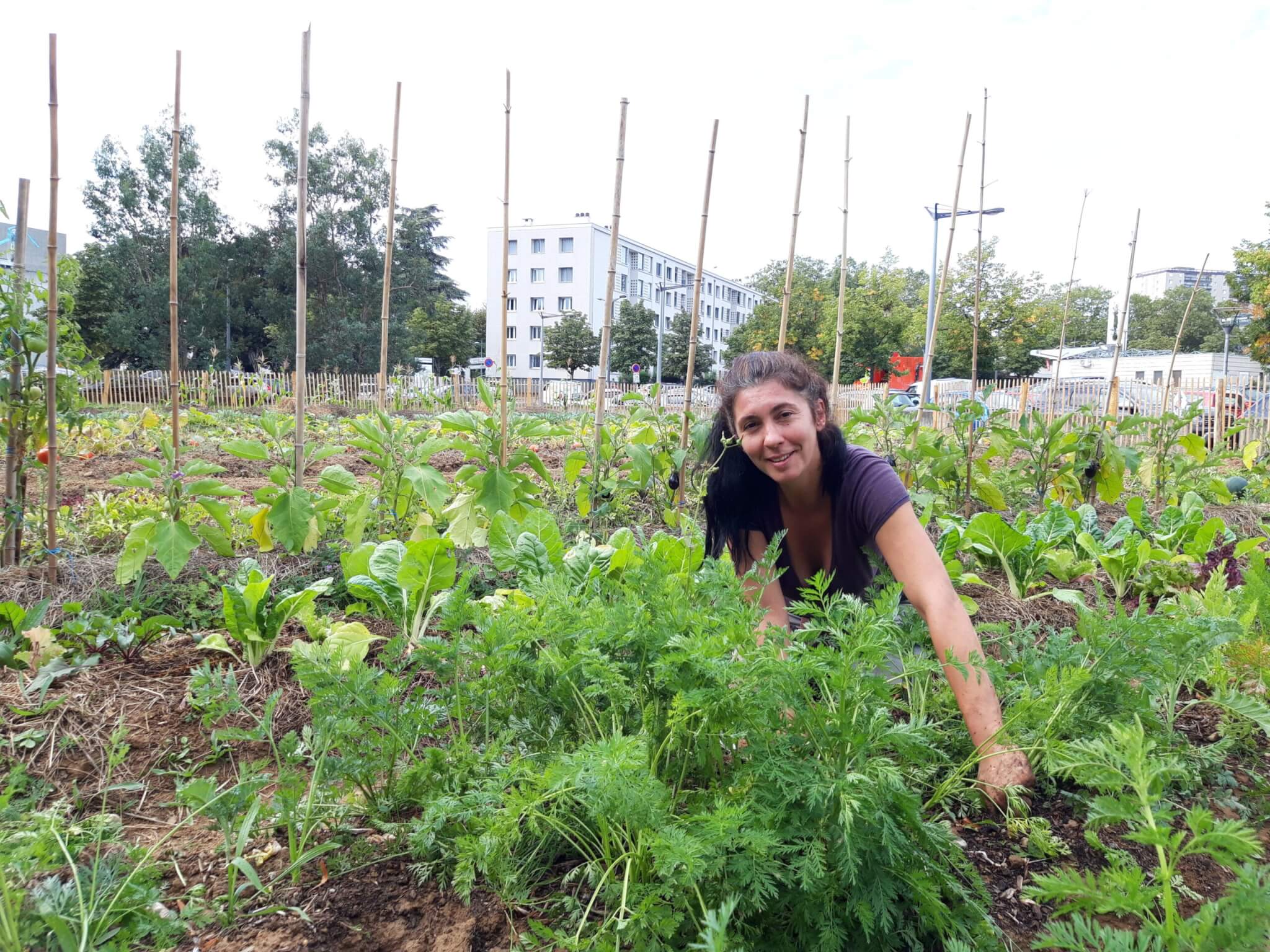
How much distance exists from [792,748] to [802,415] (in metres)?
1.21

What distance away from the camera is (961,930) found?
110 centimetres

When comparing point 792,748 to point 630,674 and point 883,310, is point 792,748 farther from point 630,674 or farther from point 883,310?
point 883,310

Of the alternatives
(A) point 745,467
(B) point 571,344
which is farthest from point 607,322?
(B) point 571,344

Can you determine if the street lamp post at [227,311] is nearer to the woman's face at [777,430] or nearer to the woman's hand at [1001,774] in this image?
the woman's face at [777,430]

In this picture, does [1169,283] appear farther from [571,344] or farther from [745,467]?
[745,467]

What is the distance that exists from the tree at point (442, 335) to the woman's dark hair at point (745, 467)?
41.2 m

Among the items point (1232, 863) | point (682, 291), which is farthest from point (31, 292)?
point (682, 291)

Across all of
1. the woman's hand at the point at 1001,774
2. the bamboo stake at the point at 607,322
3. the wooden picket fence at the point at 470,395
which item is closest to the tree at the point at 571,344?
the wooden picket fence at the point at 470,395

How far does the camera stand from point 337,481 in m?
3.25

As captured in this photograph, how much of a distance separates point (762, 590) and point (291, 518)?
221 cm

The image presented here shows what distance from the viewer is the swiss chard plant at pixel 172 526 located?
9.11 ft

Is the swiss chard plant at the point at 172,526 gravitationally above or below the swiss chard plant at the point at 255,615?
above

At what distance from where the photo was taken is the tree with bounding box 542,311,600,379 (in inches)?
1864

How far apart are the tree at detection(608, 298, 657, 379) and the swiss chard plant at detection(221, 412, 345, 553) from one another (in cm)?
4291
